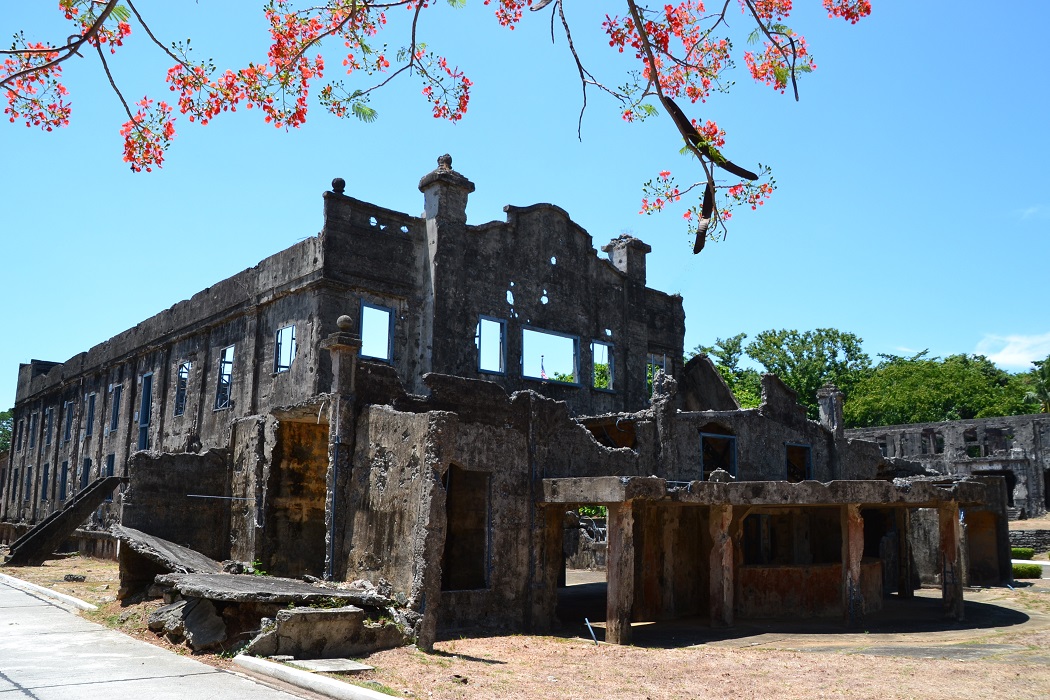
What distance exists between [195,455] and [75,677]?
9.50 meters

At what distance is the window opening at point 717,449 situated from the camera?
20.7 meters

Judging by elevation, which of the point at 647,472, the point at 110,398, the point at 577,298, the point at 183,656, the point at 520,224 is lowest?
the point at 183,656

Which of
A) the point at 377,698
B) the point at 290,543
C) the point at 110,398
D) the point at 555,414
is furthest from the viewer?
the point at 110,398

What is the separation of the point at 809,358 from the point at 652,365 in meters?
39.1

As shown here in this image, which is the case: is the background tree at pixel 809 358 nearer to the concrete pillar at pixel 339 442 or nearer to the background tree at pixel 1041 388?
the background tree at pixel 1041 388

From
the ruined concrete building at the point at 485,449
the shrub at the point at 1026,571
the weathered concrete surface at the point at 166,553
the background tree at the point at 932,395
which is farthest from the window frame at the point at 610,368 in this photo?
the background tree at the point at 932,395

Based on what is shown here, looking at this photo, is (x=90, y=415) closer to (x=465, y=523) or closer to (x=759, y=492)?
(x=465, y=523)

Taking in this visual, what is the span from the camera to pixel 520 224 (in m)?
22.9

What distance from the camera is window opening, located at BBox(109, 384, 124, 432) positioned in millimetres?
30484

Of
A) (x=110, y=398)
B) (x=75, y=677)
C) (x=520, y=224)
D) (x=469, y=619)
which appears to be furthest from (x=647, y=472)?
(x=110, y=398)

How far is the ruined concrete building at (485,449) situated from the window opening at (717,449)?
0.19 feet

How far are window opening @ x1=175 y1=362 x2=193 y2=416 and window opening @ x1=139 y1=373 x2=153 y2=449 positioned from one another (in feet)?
7.11

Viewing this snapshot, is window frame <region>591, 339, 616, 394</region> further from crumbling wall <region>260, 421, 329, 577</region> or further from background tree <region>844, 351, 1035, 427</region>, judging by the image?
background tree <region>844, 351, 1035, 427</region>

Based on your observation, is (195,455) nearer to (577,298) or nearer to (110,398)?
(577,298)
